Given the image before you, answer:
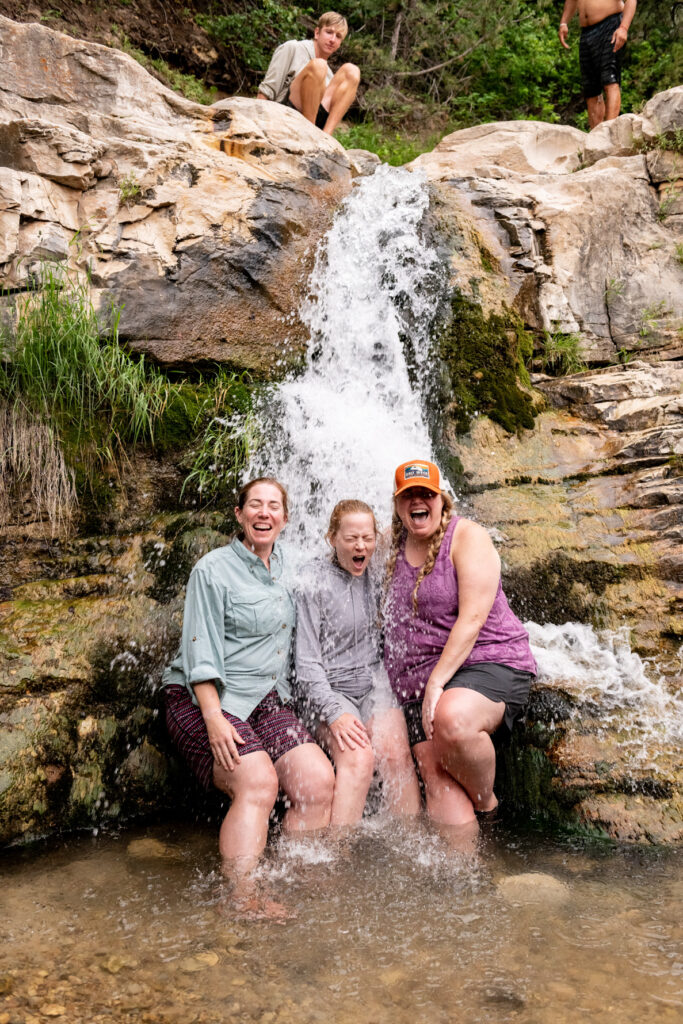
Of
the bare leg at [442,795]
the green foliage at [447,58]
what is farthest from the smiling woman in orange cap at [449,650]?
the green foliage at [447,58]

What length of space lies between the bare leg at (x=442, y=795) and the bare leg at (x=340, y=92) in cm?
689

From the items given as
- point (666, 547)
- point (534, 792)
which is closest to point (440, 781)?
point (534, 792)

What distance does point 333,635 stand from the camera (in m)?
3.45

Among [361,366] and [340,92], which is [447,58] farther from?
[361,366]

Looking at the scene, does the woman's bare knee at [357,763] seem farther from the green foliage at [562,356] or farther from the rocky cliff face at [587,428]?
the green foliage at [562,356]

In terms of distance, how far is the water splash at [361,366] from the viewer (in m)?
4.98

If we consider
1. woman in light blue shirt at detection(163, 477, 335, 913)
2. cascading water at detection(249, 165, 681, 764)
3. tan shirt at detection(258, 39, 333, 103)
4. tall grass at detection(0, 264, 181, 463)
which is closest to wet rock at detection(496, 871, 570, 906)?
woman in light blue shirt at detection(163, 477, 335, 913)

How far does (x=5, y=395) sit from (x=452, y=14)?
1054 centimetres

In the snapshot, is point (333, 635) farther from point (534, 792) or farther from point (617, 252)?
point (617, 252)

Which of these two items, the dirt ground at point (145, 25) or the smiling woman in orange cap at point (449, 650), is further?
the dirt ground at point (145, 25)

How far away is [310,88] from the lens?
7.75 meters

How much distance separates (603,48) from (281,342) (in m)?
5.85

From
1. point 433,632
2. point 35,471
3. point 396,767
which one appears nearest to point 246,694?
point 396,767

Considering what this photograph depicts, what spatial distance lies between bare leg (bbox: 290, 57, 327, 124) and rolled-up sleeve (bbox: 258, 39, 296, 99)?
0.16m
